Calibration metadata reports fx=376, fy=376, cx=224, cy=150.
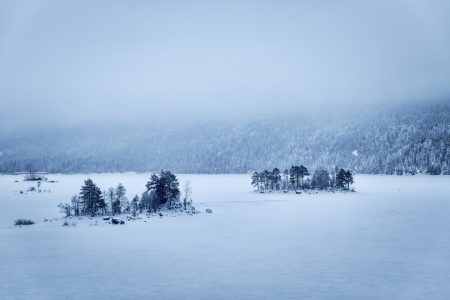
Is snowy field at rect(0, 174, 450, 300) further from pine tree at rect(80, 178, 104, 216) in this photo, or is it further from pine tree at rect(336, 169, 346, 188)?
pine tree at rect(336, 169, 346, 188)

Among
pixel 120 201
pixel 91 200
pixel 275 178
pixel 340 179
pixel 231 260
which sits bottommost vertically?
pixel 231 260

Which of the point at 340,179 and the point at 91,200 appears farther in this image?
the point at 340,179

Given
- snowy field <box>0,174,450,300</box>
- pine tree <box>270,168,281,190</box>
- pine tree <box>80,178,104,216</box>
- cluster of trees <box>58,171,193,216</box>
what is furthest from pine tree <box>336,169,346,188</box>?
pine tree <box>80,178,104,216</box>

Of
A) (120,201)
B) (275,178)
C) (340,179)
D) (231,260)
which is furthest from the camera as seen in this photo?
(275,178)

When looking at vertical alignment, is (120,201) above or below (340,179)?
below

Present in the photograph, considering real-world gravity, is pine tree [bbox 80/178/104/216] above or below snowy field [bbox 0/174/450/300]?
above

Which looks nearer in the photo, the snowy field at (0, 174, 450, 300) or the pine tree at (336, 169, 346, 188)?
the snowy field at (0, 174, 450, 300)

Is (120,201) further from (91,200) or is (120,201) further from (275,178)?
(275,178)

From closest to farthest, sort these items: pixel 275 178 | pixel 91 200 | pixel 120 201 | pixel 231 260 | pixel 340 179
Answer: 1. pixel 231 260
2. pixel 91 200
3. pixel 120 201
4. pixel 340 179
5. pixel 275 178

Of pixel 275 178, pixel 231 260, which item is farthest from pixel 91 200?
pixel 275 178

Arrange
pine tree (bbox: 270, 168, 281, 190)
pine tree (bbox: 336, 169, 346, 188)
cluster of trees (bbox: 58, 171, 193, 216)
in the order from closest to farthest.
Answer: cluster of trees (bbox: 58, 171, 193, 216) → pine tree (bbox: 336, 169, 346, 188) → pine tree (bbox: 270, 168, 281, 190)

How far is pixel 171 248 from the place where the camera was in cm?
3497

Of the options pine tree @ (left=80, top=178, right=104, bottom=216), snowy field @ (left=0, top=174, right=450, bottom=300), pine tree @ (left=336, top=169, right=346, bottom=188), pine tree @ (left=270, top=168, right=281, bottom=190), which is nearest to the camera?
snowy field @ (left=0, top=174, right=450, bottom=300)

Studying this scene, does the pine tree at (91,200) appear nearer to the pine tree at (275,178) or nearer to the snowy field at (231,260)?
the snowy field at (231,260)
